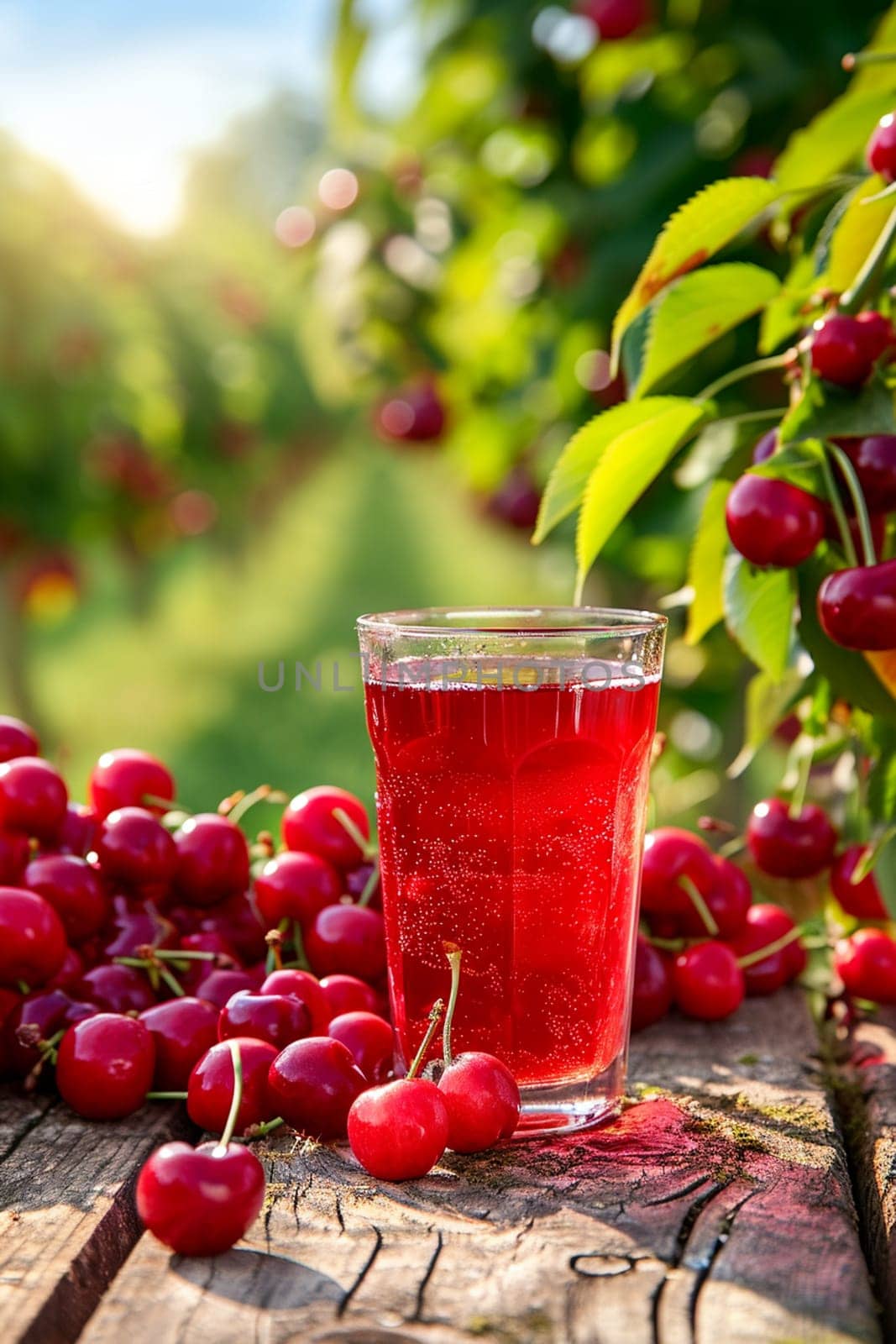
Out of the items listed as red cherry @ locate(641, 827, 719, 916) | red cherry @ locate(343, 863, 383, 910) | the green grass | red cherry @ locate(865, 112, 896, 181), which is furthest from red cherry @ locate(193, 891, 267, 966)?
the green grass

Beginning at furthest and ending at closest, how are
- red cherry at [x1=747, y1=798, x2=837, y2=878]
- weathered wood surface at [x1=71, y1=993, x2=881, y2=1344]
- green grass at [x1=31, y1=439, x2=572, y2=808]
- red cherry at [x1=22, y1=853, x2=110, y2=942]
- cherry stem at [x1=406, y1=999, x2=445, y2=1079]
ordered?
green grass at [x1=31, y1=439, x2=572, y2=808] < red cherry at [x1=747, y1=798, x2=837, y2=878] < red cherry at [x1=22, y1=853, x2=110, y2=942] < cherry stem at [x1=406, y1=999, x2=445, y2=1079] < weathered wood surface at [x1=71, y1=993, x2=881, y2=1344]

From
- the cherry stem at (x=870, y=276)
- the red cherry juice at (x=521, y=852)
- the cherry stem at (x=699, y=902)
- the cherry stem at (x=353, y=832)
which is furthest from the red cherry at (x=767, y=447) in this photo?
the cherry stem at (x=353, y=832)

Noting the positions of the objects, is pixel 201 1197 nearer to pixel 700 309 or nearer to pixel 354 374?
pixel 700 309

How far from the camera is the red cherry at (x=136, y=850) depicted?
141 centimetres

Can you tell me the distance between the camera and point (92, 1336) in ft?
2.61

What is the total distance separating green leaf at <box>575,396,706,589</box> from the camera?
1243mm

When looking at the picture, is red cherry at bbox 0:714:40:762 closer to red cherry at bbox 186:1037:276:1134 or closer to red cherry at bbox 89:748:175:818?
red cherry at bbox 89:748:175:818

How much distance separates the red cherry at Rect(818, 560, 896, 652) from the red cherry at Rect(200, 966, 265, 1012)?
650mm

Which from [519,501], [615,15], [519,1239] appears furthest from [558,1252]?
[519,501]

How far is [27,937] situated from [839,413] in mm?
852

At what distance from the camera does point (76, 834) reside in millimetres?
1492

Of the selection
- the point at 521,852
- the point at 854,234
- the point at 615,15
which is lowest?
the point at 521,852

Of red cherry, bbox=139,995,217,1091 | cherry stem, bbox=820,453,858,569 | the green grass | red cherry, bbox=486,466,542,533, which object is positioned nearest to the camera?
cherry stem, bbox=820,453,858,569

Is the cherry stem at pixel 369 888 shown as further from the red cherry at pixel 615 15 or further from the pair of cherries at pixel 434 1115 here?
the red cherry at pixel 615 15
